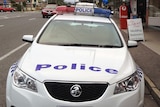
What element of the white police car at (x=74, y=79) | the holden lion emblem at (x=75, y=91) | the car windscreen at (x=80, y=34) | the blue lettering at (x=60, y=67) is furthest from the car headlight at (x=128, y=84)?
the car windscreen at (x=80, y=34)

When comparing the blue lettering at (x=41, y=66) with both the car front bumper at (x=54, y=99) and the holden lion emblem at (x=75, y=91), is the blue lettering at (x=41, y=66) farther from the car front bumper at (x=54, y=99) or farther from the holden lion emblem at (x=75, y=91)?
the holden lion emblem at (x=75, y=91)

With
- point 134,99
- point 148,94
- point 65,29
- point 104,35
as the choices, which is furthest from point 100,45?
point 148,94

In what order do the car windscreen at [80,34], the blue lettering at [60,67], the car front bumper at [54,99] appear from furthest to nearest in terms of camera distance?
the car windscreen at [80,34], the blue lettering at [60,67], the car front bumper at [54,99]

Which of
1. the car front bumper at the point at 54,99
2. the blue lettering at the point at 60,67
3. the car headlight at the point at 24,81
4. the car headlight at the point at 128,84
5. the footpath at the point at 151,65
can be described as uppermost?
the blue lettering at the point at 60,67

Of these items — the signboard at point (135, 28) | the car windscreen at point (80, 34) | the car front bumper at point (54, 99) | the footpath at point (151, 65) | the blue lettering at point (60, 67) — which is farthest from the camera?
the signboard at point (135, 28)

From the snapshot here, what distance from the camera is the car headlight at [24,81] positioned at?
4.03 meters

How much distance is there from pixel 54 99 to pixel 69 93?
18 centimetres

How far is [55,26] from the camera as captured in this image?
591cm

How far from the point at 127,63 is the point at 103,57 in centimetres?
33

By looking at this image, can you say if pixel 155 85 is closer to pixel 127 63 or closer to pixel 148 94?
pixel 148 94

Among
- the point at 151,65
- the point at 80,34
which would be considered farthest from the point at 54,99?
the point at 151,65

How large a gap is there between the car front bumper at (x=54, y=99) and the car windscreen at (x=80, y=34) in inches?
55.8

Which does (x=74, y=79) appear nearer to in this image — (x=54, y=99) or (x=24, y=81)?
(x=54, y=99)

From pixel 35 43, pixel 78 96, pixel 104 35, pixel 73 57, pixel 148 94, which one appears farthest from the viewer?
pixel 148 94
